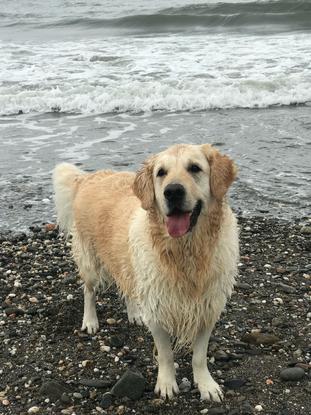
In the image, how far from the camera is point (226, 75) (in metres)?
14.4

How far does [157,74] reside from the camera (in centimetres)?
1497

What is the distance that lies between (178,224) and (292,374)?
1479 mm

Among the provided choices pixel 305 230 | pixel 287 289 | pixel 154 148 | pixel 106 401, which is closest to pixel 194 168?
pixel 106 401

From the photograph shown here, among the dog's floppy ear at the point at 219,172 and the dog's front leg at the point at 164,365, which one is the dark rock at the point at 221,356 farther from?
the dog's floppy ear at the point at 219,172

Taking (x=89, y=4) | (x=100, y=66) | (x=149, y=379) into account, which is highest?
(x=89, y=4)

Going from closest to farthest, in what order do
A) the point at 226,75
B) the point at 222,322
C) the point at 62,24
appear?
the point at 222,322
the point at 226,75
the point at 62,24

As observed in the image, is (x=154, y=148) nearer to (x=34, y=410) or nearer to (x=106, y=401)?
(x=106, y=401)

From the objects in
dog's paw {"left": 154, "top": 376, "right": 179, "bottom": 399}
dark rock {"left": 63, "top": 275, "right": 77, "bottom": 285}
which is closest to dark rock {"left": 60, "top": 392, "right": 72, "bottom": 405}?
dog's paw {"left": 154, "top": 376, "right": 179, "bottom": 399}

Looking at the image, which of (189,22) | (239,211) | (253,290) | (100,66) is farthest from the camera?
(189,22)

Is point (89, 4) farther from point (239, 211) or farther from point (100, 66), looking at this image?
point (239, 211)

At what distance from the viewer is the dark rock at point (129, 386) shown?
12.8ft

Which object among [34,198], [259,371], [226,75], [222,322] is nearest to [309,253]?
[222,322]

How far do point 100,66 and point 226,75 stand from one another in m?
4.12

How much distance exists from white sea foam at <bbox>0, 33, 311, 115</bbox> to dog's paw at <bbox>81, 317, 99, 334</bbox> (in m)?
8.09
